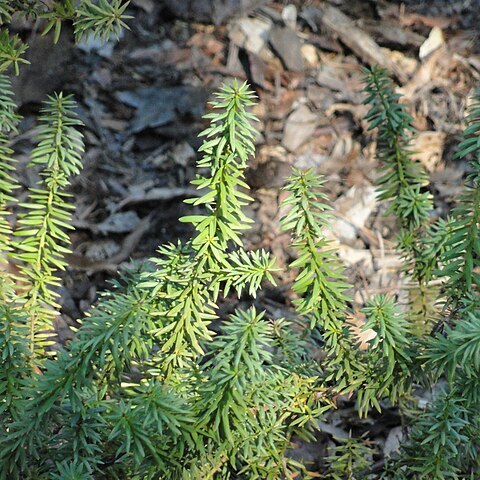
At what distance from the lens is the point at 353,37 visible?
3.79 metres

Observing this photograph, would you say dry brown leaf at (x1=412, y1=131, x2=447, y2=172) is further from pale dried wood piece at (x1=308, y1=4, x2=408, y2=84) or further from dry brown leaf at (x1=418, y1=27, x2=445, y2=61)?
dry brown leaf at (x1=418, y1=27, x2=445, y2=61)

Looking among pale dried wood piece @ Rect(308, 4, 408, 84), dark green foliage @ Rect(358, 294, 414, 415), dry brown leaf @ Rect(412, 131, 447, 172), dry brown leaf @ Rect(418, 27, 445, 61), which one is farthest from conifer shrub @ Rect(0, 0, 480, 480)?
dry brown leaf @ Rect(418, 27, 445, 61)

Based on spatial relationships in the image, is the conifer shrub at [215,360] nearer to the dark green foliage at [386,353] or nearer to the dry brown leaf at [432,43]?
the dark green foliage at [386,353]

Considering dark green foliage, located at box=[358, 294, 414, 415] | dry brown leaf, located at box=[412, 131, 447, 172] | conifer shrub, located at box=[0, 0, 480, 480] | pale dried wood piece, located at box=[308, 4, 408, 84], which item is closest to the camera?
conifer shrub, located at box=[0, 0, 480, 480]

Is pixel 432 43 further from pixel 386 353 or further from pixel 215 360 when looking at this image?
pixel 215 360

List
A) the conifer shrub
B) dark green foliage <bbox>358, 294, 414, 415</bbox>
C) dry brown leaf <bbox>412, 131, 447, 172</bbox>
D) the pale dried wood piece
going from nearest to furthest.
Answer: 1. the conifer shrub
2. dark green foliage <bbox>358, 294, 414, 415</bbox>
3. dry brown leaf <bbox>412, 131, 447, 172</bbox>
4. the pale dried wood piece

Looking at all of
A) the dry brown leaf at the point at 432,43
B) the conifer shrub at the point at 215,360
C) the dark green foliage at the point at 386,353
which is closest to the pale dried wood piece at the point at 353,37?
the dry brown leaf at the point at 432,43

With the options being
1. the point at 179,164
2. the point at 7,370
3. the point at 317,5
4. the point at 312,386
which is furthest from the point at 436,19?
the point at 7,370

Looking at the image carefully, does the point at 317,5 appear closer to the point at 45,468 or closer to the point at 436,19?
the point at 436,19

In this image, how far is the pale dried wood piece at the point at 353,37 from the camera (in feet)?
12.1

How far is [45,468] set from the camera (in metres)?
1.41

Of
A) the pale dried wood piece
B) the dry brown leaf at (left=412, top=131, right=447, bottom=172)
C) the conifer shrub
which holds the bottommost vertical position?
the dry brown leaf at (left=412, top=131, right=447, bottom=172)

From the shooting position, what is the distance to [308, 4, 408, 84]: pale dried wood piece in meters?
3.68

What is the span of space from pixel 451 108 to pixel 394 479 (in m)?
2.36
